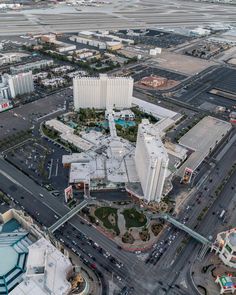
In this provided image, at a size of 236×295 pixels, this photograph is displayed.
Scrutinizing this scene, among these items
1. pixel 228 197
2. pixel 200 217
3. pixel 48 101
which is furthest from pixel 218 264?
pixel 48 101

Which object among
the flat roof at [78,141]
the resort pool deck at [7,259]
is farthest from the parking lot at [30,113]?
the resort pool deck at [7,259]

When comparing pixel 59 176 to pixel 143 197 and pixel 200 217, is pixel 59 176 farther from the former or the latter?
pixel 200 217

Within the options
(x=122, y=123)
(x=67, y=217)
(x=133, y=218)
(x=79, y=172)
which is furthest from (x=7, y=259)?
(x=122, y=123)

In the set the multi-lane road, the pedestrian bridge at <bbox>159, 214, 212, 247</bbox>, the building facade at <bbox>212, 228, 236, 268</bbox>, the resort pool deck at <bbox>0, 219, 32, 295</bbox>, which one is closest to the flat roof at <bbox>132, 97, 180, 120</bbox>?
the multi-lane road

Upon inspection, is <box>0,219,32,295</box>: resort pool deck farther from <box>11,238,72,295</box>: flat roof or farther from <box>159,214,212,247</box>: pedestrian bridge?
<box>159,214,212,247</box>: pedestrian bridge

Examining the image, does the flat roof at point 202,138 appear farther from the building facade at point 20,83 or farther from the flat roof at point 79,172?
the building facade at point 20,83

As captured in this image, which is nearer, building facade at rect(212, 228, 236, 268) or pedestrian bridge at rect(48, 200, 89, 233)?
building facade at rect(212, 228, 236, 268)
